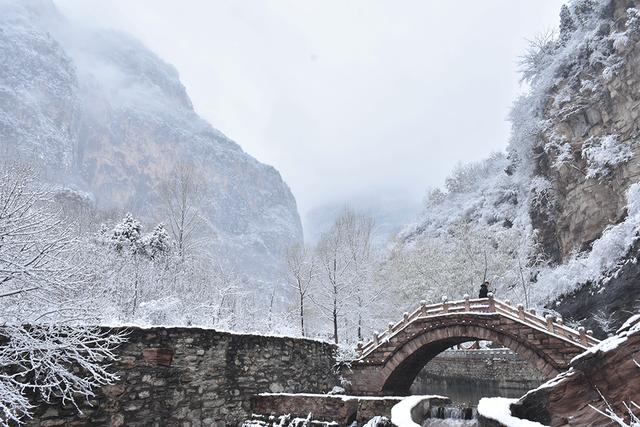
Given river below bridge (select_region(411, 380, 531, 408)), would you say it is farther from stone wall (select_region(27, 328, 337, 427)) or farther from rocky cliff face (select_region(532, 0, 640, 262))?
stone wall (select_region(27, 328, 337, 427))

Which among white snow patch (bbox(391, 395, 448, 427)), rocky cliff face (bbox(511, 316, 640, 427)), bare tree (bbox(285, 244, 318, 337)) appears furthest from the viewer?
bare tree (bbox(285, 244, 318, 337))

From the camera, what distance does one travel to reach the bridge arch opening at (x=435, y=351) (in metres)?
15.5

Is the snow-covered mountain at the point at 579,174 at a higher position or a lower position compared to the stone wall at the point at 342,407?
higher

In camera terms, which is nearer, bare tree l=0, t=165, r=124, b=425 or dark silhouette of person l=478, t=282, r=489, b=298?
bare tree l=0, t=165, r=124, b=425

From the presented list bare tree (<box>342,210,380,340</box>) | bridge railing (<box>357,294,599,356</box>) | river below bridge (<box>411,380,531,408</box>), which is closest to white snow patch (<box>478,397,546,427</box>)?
bridge railing (<box>357,294,599,356</box>)

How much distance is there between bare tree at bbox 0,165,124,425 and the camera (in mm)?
5863

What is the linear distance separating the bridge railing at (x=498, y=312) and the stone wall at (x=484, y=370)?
9430 millimetres

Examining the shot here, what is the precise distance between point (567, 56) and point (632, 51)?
5.33 m

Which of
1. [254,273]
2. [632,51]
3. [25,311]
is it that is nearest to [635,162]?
[632,51]

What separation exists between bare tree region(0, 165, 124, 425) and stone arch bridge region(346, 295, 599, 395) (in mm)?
12268

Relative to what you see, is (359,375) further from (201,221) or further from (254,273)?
(254,273)

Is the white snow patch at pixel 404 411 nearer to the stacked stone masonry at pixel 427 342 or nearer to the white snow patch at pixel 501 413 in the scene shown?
the white snow patch at pixel 501 413

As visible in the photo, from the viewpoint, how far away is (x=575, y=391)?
499 cm

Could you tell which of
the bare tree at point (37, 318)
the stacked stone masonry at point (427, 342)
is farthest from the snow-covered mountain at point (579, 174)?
the bare tree at point (37, 318)
